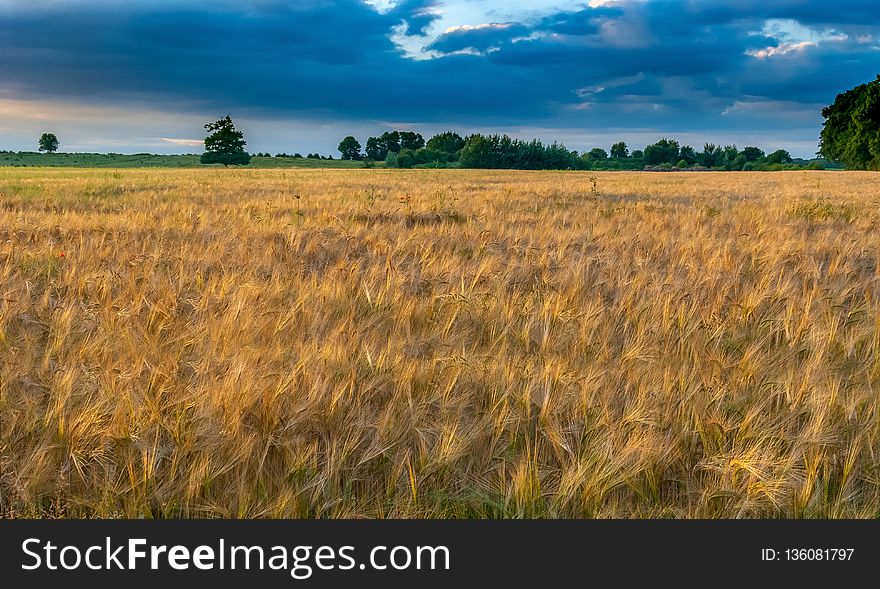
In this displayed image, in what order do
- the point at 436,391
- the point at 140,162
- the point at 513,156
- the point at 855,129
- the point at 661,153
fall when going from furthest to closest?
the point at 661,153
the point at 513,156
the point at 140,162
the point at 855,129
the point at 436,391

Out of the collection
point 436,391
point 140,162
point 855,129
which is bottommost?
point 436,391

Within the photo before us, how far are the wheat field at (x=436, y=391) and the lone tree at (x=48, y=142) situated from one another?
15447 centimetres

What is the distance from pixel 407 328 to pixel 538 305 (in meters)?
0.99

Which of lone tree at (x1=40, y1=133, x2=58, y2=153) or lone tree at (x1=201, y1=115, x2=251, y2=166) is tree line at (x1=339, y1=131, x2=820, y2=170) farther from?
lone tree at (x1=40, y1=133, x2=58, y2=153)

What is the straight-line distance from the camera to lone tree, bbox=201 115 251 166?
8056cm

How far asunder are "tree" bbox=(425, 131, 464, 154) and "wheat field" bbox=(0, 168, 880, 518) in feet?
361

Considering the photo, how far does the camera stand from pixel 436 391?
7.73 ft

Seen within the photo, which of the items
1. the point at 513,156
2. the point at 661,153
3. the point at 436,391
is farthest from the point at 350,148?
the point at 436,391

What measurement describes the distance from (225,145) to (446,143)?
152 ft

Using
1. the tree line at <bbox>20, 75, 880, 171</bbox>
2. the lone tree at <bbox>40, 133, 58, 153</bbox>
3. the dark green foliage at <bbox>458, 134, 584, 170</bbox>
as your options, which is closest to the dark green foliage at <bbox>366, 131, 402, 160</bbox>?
the tree line at <bbox>20, 75, 880, 171</bbox>

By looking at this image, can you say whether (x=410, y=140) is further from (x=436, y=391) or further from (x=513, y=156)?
(x=436, y=391)

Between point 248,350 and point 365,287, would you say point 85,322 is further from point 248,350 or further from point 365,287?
point 365,287

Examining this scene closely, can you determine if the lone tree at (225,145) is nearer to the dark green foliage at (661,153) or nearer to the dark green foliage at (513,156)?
the dark green foliage at (513,156)
